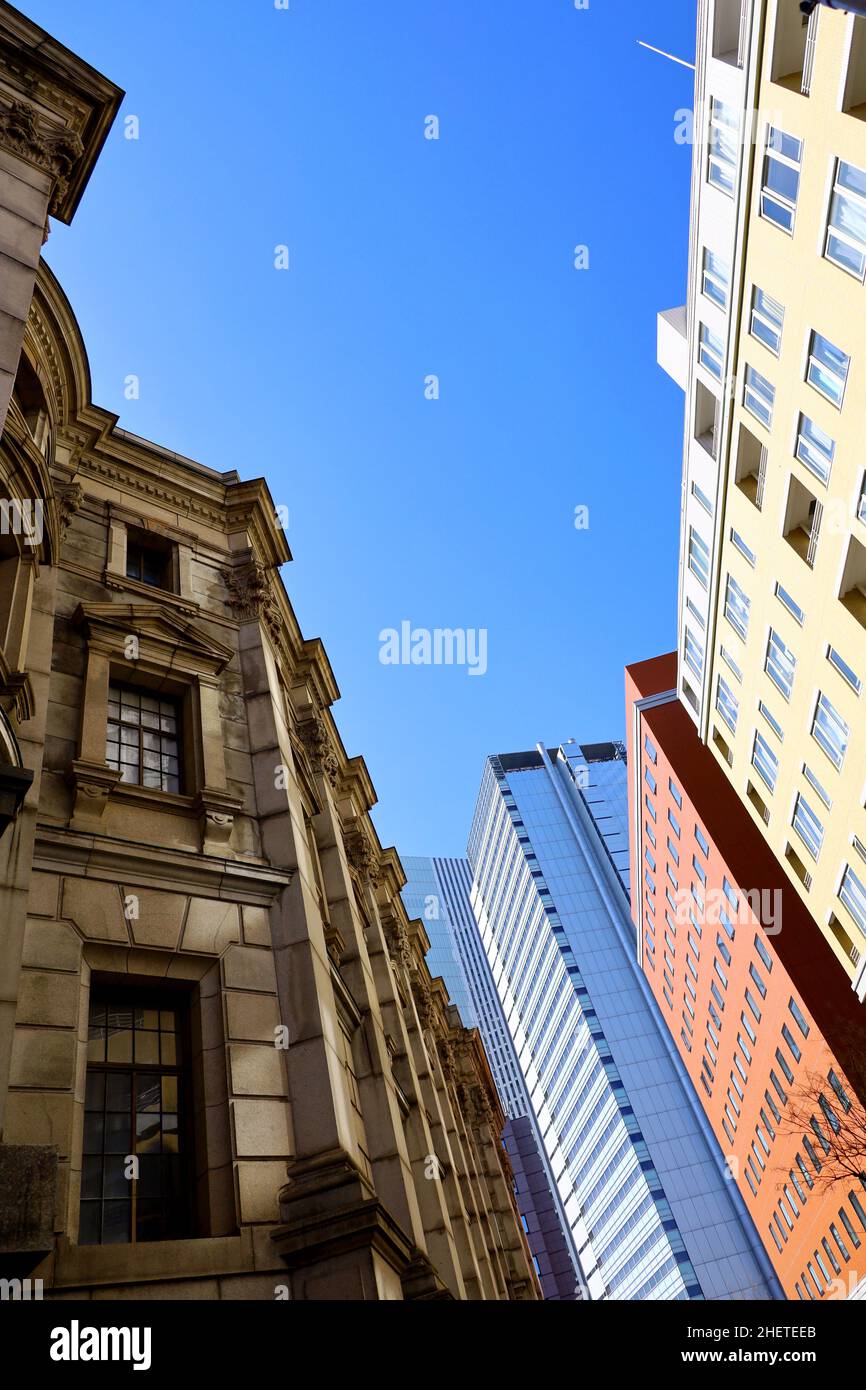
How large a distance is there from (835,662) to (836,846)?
8549 mm

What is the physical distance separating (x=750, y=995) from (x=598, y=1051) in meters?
84.2

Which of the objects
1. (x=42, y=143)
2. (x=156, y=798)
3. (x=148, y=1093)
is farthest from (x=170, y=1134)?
(x=42, y=143)

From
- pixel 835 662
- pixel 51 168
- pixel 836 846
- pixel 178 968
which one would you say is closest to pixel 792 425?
pixel 835 662

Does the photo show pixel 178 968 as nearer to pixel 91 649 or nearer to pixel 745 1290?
pixel 91 649

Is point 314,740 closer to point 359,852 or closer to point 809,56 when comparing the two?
point 359,852

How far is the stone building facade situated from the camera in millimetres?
11312

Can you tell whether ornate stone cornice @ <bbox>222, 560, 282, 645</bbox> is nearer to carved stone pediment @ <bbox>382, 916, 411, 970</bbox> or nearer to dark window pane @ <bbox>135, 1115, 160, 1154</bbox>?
dark window pane @ <bbox>135, 1115, 160, 1154</bbox>

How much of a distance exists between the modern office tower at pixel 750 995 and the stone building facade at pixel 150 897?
4539cm

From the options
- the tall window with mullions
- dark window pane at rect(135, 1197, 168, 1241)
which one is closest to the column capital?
the tall window with mullions

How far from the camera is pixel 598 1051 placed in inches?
5891

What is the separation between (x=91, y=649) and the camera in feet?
54.1

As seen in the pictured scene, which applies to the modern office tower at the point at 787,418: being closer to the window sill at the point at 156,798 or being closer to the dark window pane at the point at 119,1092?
the window sill at the point at 156,798

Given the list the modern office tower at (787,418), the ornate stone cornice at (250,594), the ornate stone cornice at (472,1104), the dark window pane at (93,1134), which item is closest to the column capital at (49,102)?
the ornate stone cornice at (250,594)

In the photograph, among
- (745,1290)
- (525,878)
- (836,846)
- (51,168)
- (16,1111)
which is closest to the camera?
A: (16,1111)
